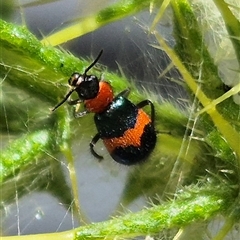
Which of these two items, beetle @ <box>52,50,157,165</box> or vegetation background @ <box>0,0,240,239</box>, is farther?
beetle @ <box>52,50,157,165</box>

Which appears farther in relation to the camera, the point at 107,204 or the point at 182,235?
the point at 107,204

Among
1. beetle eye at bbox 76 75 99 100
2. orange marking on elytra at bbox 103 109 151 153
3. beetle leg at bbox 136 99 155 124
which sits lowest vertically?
orange marking on elytra at bbox 103 109 151 153

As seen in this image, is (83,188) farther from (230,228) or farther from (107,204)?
(230,228)

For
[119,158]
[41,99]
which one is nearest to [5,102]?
[41,99]

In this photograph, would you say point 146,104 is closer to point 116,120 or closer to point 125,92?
point 125,92

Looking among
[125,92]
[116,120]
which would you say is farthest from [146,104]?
[116,120]

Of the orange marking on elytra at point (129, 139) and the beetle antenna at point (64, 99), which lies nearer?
the beetle antenna at point (64, 99)

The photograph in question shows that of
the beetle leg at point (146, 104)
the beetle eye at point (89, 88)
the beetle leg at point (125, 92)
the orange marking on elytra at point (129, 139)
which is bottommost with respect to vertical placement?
the orange marking on elytra at point (129, 139)

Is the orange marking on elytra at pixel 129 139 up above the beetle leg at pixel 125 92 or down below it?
below

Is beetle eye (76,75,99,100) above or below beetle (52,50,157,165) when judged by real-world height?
above
